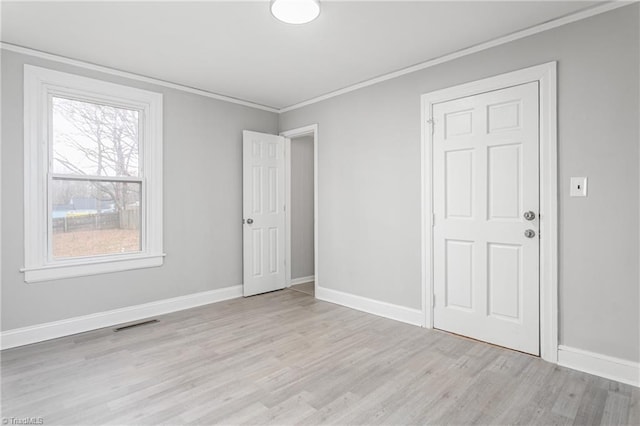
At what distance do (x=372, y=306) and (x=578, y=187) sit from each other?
7.39ft

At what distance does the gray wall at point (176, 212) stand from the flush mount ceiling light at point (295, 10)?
2.09m

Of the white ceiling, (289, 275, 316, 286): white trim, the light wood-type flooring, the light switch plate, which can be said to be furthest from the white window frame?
the light switch plate

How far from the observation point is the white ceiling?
8.10ft

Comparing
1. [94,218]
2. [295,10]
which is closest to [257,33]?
[295,10]

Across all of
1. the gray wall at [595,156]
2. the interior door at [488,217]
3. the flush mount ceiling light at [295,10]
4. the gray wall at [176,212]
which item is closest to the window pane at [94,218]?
the gray wall at [176,212]

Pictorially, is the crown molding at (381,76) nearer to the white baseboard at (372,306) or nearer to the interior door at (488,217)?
the interior door at (488,217)

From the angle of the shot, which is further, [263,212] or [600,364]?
[263,212]

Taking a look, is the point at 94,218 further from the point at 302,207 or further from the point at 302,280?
the point at 302,280

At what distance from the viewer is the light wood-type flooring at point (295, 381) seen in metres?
2.03

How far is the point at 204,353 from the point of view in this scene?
287cm

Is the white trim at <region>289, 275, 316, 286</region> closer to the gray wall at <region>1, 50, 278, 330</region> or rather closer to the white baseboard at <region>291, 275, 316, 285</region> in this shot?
the white baseboard at <region>291, 275, 316, 285</region>

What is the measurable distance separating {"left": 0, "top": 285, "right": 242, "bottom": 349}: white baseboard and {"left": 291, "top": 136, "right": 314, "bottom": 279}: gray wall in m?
1.17

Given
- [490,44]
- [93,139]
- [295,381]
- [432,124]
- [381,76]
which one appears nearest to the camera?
[295,381]

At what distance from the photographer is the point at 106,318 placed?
11.6ft
